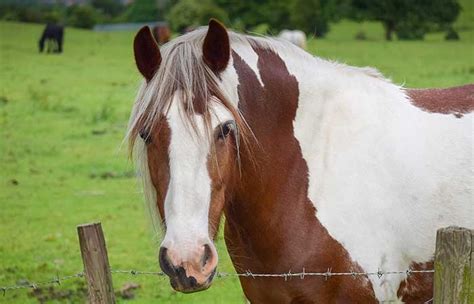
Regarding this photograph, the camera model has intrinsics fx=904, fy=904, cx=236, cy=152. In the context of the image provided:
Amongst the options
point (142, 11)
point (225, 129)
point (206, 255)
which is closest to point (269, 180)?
point (225, 129)

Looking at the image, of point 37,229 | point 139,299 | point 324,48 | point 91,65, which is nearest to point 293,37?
point 324,48

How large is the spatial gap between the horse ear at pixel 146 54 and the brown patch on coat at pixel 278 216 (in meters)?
0.44

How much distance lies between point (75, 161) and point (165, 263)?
10.9 metres

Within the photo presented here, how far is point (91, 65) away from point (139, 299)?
69.1ft

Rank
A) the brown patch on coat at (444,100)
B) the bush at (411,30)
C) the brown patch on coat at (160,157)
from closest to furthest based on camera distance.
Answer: the brown patch on coat at (160,157), the brown patch on coat at (444,100), the bush at (411,30)

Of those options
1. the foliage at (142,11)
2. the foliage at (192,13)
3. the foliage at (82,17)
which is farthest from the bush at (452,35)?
the foliage at (142,11)

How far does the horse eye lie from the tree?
38601 mm

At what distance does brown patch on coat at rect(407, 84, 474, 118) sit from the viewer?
4996mm

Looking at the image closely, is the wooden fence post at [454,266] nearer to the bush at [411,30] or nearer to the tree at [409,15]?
the bush at [411,30]

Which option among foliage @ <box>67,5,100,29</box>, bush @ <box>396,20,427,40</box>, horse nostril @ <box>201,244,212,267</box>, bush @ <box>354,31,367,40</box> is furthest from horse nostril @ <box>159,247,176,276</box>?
foliage @ <box>67,5,100,29</box>

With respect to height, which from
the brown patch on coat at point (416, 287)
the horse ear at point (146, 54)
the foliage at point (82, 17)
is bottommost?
the foliage at point (82, 17)

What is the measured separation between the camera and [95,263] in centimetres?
380

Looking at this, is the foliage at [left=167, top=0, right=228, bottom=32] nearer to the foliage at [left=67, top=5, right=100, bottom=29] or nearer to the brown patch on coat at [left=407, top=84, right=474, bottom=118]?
the foliage at [left=67, top=5, right=100, bottom=29]

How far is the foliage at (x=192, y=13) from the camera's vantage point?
45594 millimetres
